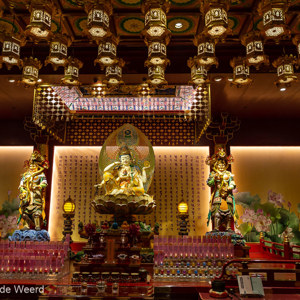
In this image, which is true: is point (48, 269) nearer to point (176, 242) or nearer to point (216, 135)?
point (176, 242)

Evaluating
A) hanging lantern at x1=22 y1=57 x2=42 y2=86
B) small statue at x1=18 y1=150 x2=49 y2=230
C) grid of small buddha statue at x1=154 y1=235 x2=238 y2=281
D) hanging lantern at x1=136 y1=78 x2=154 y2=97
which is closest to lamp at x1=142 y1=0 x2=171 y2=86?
hanging lantern at x1=22 y1=57 x2=42 y2=86

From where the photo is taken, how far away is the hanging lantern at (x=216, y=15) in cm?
329

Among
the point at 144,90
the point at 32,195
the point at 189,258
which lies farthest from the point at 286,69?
the point at 32,195

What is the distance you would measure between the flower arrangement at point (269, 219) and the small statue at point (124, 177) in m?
2.99

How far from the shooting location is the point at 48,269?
408 cm

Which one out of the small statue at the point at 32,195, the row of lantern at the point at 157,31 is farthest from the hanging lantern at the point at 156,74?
the small statue at the point at 32,195

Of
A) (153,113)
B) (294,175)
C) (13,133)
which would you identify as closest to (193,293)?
(153,113)

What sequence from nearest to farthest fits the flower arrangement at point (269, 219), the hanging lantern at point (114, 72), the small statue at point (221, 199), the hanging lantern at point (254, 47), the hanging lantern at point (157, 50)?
the hanging lantern at point (254, 47)
the hanging lantern at point (157, 50)
the hanging lantern at point (114, 72)
the small statue at point (221, 199)
the flower arrangement at point (269, 219)

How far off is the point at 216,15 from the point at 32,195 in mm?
4817

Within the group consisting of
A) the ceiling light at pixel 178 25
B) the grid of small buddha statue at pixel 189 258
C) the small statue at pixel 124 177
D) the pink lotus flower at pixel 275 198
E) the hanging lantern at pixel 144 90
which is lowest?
the grid of small buddha statue at pixel 189 258

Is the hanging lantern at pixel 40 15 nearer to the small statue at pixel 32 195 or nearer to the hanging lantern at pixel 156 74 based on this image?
the hanging lantern at pixel 156 74

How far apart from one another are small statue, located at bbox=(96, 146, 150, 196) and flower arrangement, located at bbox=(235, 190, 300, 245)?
299 centimetres

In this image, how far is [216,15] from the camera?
3305mm

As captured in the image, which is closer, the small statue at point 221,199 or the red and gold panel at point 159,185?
the small statue at point 221,199
